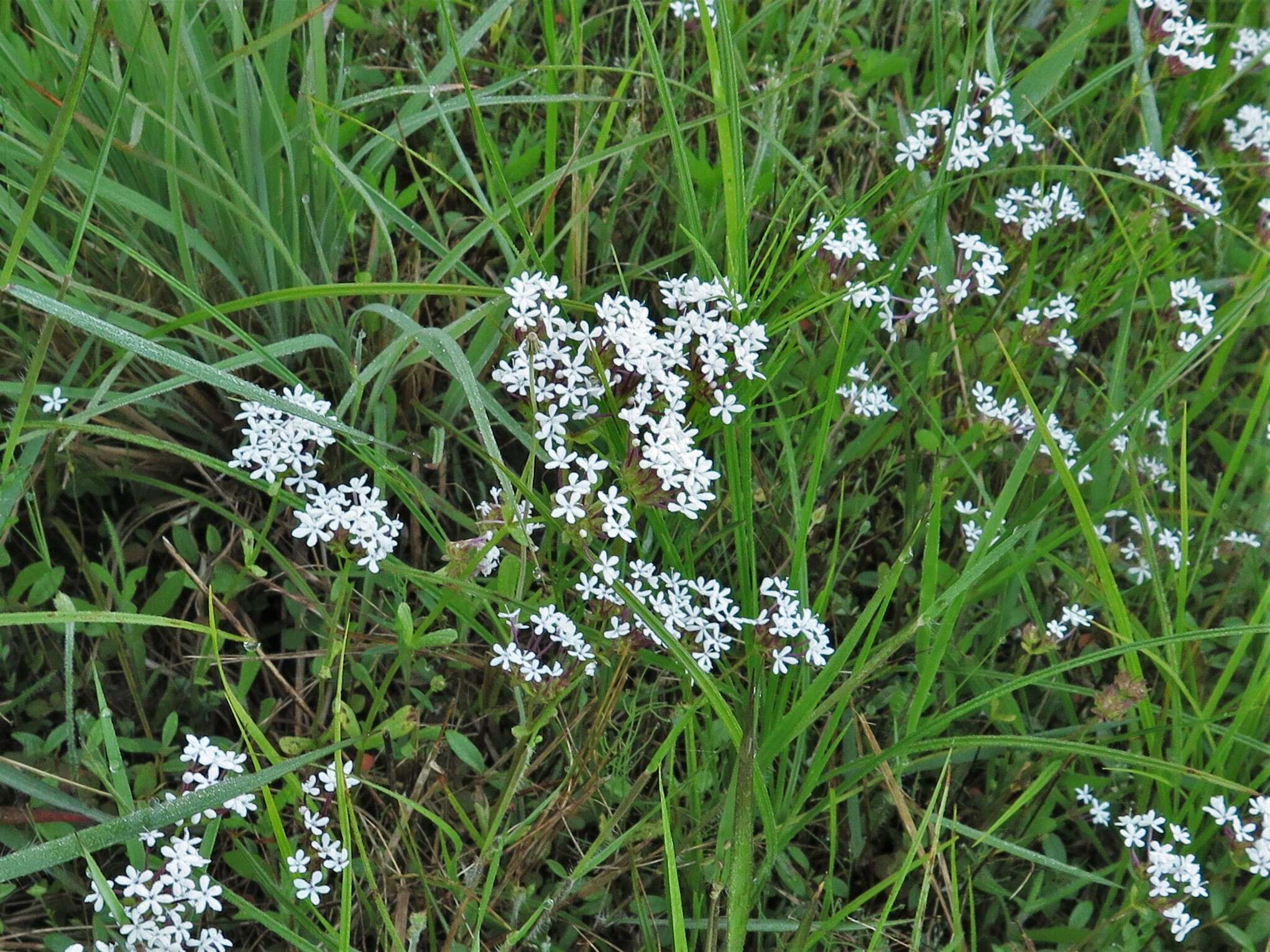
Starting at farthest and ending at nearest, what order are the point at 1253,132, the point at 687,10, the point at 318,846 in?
the point at 1253,132 → the point at 687,10 → the point at 318,846

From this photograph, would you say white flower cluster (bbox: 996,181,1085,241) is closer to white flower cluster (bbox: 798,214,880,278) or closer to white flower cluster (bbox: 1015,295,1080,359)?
white flower cluster (bbox: 1015,295,1080,359)

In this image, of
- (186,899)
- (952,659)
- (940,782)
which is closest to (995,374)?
(952,659)

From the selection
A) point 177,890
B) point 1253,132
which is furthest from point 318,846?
point 1253,132

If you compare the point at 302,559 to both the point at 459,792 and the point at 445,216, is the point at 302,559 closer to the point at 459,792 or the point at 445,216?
the point at 459,792

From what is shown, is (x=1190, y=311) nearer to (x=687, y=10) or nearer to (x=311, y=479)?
(x=687, y=10)

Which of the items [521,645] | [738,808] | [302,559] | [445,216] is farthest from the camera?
[445,216]

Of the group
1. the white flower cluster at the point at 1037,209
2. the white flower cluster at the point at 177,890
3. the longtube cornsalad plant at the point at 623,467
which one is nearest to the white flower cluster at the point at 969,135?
the white flower cluster at the point at 1037,209

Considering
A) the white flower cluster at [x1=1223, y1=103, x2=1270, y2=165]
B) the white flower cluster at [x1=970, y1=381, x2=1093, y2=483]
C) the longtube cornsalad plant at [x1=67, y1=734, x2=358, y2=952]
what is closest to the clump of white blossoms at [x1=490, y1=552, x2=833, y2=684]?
the longtube cornsalad plant at [x1=67, y1=734, x2=358, y2=952]
